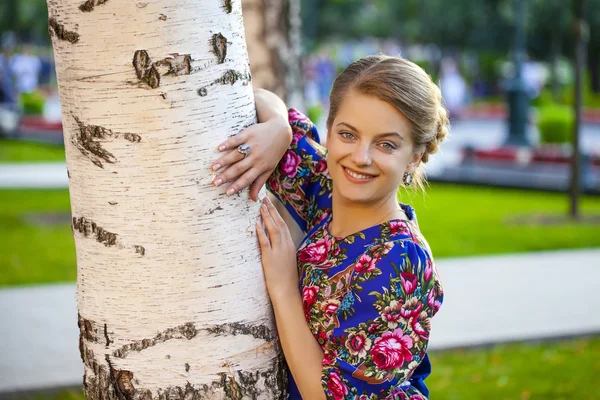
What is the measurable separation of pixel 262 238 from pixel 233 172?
8.6 inches

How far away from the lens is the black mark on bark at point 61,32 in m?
1.88

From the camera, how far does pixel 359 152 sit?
209 centimetres

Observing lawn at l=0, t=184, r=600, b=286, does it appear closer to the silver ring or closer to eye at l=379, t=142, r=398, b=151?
eye at l=379, t=142, r=398, b=151

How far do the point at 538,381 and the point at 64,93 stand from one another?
12.5 feet

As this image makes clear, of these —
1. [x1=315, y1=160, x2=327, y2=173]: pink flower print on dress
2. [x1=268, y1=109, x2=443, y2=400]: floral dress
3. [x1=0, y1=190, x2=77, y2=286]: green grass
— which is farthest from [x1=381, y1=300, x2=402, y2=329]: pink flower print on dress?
[x1=0, y1=190, x2=77, y2=286]: green grass

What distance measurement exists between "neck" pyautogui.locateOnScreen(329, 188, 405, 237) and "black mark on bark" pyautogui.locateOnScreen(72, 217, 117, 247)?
645 mm

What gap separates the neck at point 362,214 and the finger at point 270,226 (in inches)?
8.0

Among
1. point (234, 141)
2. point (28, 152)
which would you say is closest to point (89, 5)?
point (234, 141)

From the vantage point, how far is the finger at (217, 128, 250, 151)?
1.99 metres

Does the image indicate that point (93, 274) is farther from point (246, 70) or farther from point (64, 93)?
point (246, 70)

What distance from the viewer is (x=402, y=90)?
6.76 ft

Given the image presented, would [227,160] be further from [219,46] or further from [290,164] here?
[290,164]

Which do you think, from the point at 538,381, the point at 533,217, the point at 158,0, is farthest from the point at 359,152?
the point at 533,217

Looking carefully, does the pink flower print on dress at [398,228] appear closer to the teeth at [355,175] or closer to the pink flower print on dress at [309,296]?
the teeth at [355,175]
